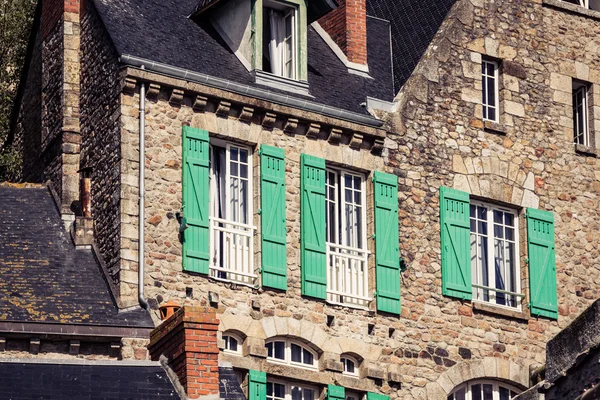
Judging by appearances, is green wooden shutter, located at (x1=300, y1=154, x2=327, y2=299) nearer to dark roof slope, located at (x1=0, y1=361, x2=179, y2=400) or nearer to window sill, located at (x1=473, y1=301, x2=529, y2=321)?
window sill, located at (x1=473, y1=301, x2=529, y2=321)

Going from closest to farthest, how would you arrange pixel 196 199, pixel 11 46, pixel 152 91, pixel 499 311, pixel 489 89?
pixel 196 199
pixel 152 91
pixel 499 311
pixel 489 89
pixel 11 46

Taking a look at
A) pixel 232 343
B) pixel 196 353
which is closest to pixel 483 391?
pixel 232 343

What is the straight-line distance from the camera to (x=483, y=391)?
88.2ft

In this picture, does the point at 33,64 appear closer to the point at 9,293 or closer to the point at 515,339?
the point at 9,293

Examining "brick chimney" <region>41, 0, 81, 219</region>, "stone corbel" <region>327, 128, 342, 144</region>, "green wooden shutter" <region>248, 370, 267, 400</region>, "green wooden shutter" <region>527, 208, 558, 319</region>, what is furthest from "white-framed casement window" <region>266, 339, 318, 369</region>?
"green wooden shutter" <region>527, 208, 558, 319</region>

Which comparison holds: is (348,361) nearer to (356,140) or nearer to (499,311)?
(499,311)

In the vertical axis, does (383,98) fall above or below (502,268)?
above

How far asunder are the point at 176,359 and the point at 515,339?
27.9ft

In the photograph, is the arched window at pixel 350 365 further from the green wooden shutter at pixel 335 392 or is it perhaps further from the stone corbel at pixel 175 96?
the stone corbel at pixel 175 96

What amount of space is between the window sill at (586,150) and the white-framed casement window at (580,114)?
23 cm

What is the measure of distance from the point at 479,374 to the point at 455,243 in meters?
1.89

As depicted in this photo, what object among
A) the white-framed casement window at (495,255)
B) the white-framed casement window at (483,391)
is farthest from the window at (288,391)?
the white-framed casement window at (495,255)

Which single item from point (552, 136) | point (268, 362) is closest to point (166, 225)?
point (268, 362)

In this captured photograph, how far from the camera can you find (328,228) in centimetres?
2644
